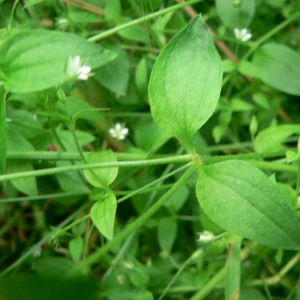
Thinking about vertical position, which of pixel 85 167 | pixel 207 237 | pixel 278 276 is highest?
pixel 85 167

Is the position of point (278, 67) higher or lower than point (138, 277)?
higher

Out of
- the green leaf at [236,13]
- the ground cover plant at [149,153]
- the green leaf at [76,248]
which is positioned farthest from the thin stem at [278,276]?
the green leaf at [236,13]

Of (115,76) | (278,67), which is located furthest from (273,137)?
(115,76)

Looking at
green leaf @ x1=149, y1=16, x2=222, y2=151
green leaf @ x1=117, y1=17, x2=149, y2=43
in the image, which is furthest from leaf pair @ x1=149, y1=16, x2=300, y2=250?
green leaf @ x1=117, y1=17, x2=149, y2=43

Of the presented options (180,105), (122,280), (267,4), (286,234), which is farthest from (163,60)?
(267,4)

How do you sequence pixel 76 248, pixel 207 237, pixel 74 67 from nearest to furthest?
pixel 74 67 → pixel 207 237 → pixel 76 248

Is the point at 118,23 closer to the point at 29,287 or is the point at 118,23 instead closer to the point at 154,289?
the point at 154,289

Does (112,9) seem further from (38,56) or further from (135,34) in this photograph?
(38,56)
